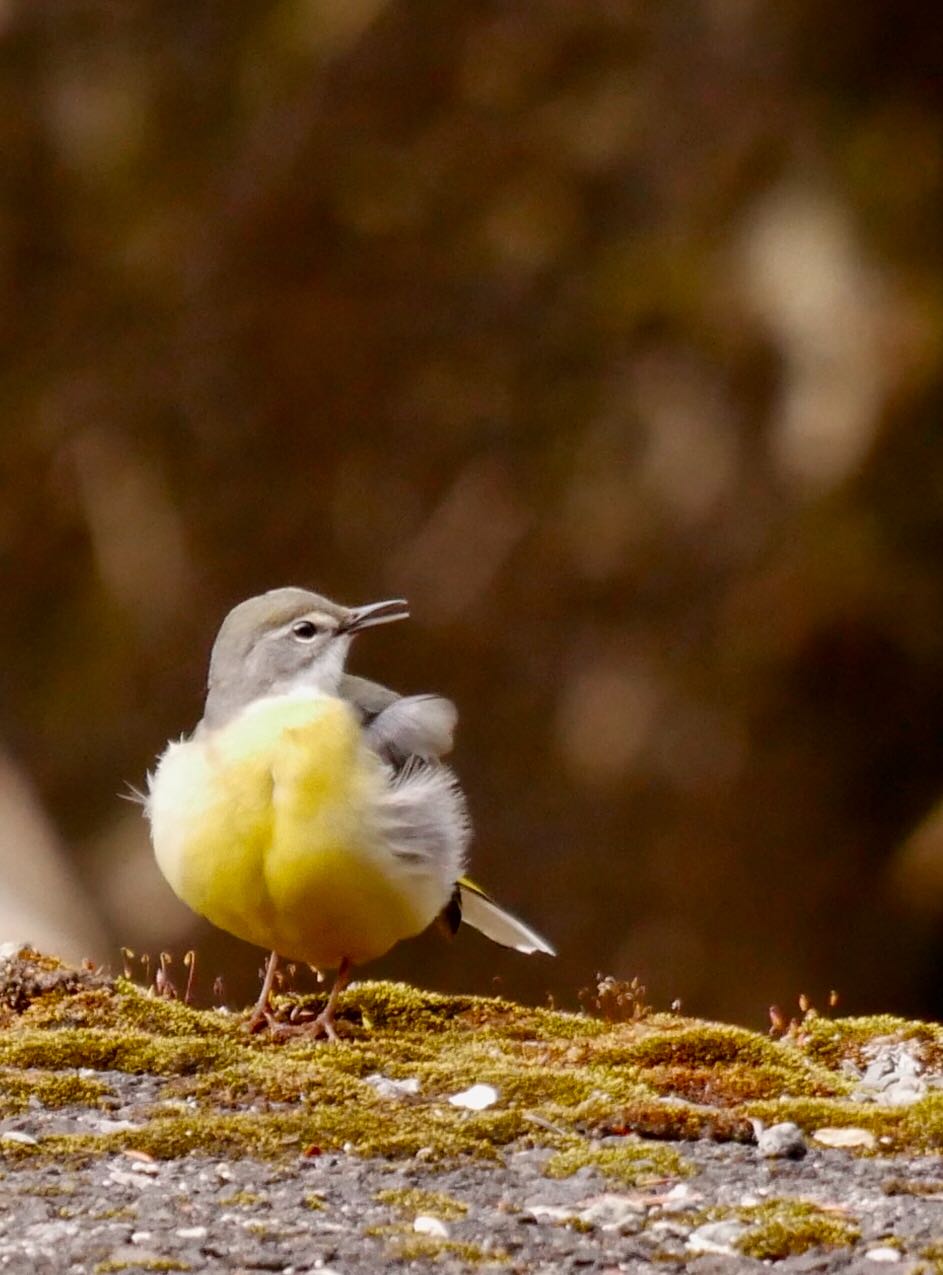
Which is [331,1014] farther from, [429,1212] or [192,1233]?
[192,1233]

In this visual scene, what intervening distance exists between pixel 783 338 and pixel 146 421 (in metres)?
4.11

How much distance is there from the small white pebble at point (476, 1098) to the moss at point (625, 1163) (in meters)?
0.44

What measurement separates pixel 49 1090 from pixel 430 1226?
1.35m

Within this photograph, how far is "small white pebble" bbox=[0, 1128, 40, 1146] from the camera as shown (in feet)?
15.4

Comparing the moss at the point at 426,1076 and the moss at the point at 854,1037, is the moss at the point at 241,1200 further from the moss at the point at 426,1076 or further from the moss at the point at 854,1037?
the moss at the point at 854,1037

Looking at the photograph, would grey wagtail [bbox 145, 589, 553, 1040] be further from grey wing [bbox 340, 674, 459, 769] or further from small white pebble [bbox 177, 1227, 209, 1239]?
small white pebble [bbox 177, 1227, 209, 1239]

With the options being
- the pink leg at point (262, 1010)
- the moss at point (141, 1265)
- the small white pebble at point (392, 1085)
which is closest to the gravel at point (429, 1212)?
the moss at point (141, 1265)

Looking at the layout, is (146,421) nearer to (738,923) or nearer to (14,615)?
(14,615)

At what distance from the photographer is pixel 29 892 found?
13.0 meters

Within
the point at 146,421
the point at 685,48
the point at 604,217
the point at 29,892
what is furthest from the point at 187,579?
the point at 685,48

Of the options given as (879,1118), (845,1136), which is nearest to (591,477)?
(879,1118)

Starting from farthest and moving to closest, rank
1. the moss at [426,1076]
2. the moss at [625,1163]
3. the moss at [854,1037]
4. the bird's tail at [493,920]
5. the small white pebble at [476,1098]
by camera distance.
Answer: the bird's tail at [493,920]
the moss at [854,1037]
the small white pebble at [476,1098]
the moss at [426,1076]
the moss at [625,1163]

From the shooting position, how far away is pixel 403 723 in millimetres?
6516

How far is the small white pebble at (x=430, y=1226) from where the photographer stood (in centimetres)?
419
